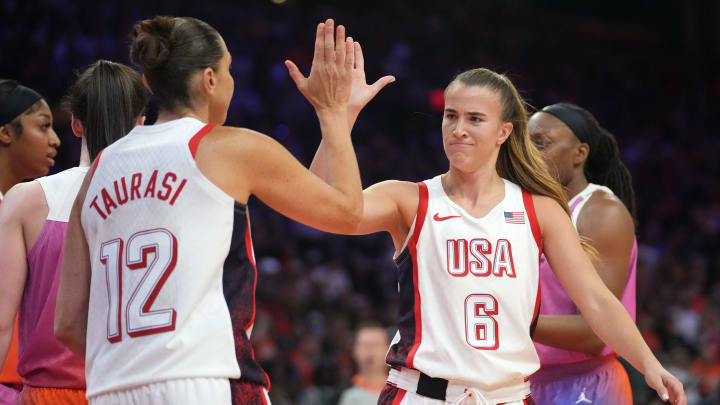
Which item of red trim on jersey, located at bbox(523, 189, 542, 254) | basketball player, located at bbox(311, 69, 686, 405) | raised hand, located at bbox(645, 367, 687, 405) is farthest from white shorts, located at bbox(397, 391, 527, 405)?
red trim on jersey, located at bbox(523, 189, 542, 254)

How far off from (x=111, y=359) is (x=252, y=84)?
10.6 metres

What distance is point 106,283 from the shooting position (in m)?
2.52

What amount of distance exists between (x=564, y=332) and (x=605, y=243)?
550 millimetres

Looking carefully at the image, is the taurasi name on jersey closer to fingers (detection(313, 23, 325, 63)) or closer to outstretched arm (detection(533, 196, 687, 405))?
fingers (detection(313, 23, 325, 63))

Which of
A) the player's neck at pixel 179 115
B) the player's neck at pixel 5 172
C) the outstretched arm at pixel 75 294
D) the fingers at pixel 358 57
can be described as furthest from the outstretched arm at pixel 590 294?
the player's neck at pixel 5 172

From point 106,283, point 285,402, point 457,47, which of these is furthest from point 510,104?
point 457,47

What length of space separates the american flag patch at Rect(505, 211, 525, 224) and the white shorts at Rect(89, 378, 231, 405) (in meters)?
1.40

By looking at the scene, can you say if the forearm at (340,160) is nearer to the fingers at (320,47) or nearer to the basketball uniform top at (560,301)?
the fingers at (320,47)

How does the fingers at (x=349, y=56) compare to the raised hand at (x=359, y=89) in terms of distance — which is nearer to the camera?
the fingers at (x=349, y=56)

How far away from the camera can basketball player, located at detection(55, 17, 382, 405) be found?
242 centimetres

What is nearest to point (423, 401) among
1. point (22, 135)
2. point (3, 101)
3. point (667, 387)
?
point (667, 387)

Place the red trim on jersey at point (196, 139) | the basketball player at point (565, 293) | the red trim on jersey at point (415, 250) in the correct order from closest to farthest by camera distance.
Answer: the red trim on jersey at point (196, 139), the red trim on jersey at point (415, 250), the basketball player at point (565, 293)

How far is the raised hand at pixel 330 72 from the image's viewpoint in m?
2.86

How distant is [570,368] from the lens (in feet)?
13.9
